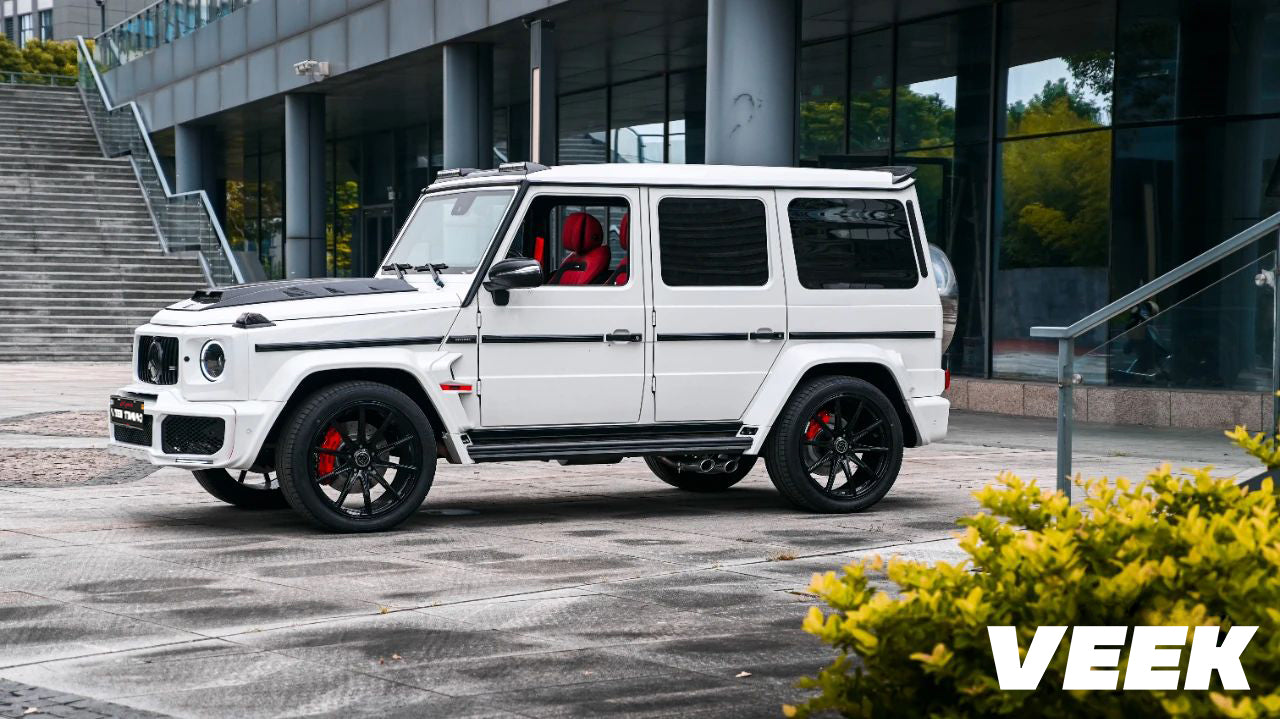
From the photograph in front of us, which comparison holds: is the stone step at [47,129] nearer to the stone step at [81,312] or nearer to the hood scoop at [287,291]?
the stone step at [81,312]

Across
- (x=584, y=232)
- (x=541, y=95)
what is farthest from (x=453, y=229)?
(x=541, y=95)

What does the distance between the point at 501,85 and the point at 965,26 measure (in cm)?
1096

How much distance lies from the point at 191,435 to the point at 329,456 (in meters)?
0.72

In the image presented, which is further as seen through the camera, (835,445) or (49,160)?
(49,160)

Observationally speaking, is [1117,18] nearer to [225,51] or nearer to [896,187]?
[896,187]

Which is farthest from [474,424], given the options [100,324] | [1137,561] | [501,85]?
[100,324]

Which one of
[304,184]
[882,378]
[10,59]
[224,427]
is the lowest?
[224,427]

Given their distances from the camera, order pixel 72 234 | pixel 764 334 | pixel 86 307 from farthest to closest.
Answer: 1. pixel 72 234
2. pixel 86 307
3. pixel 764 334

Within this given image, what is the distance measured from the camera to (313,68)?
2820cm

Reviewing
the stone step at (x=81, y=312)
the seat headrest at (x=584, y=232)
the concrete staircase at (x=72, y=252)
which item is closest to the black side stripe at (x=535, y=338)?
the seat headrest at (x=584, y=232)

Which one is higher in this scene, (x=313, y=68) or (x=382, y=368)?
(x=313, y=68)

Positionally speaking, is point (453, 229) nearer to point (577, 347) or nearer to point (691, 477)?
point (577, 347)

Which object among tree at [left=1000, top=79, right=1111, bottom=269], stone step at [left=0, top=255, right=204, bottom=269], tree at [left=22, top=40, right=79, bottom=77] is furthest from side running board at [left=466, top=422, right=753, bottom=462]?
tree at [left=22, top=40, right=79, bottom=77]

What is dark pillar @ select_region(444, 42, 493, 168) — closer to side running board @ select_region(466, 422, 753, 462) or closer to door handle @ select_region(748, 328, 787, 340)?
door handle @ select_region(748, 328, 787, 340)
